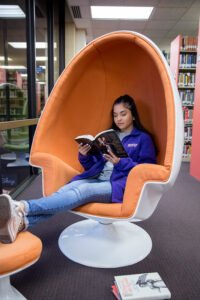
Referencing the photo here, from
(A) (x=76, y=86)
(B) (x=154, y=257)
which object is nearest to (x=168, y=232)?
(B) (x=154, y=257)

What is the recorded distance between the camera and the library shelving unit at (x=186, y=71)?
4852 millimetres

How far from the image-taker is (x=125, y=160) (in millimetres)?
1604

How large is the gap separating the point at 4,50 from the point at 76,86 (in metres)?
4.40

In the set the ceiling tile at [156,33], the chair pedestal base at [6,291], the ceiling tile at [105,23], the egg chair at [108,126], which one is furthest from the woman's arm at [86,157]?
the ceiling tile at [156,33]

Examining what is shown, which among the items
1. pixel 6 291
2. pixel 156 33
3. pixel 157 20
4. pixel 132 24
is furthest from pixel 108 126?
pixel 156 33

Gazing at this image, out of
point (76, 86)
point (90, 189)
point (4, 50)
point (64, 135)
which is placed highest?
point (4, 50)

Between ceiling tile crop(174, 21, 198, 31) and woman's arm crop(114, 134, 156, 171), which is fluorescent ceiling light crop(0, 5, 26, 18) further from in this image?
woman's arm crop(114, 134, 156, 171)

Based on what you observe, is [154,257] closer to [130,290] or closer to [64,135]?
[130,290]

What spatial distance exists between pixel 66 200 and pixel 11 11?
15.7 feet

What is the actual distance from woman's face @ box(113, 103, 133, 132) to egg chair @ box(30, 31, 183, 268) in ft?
0.56

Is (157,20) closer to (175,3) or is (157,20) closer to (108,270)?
(175,3)

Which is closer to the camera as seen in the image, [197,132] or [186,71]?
[197,132]

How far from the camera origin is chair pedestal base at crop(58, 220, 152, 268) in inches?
64.8

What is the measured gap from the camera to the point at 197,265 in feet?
5.42
